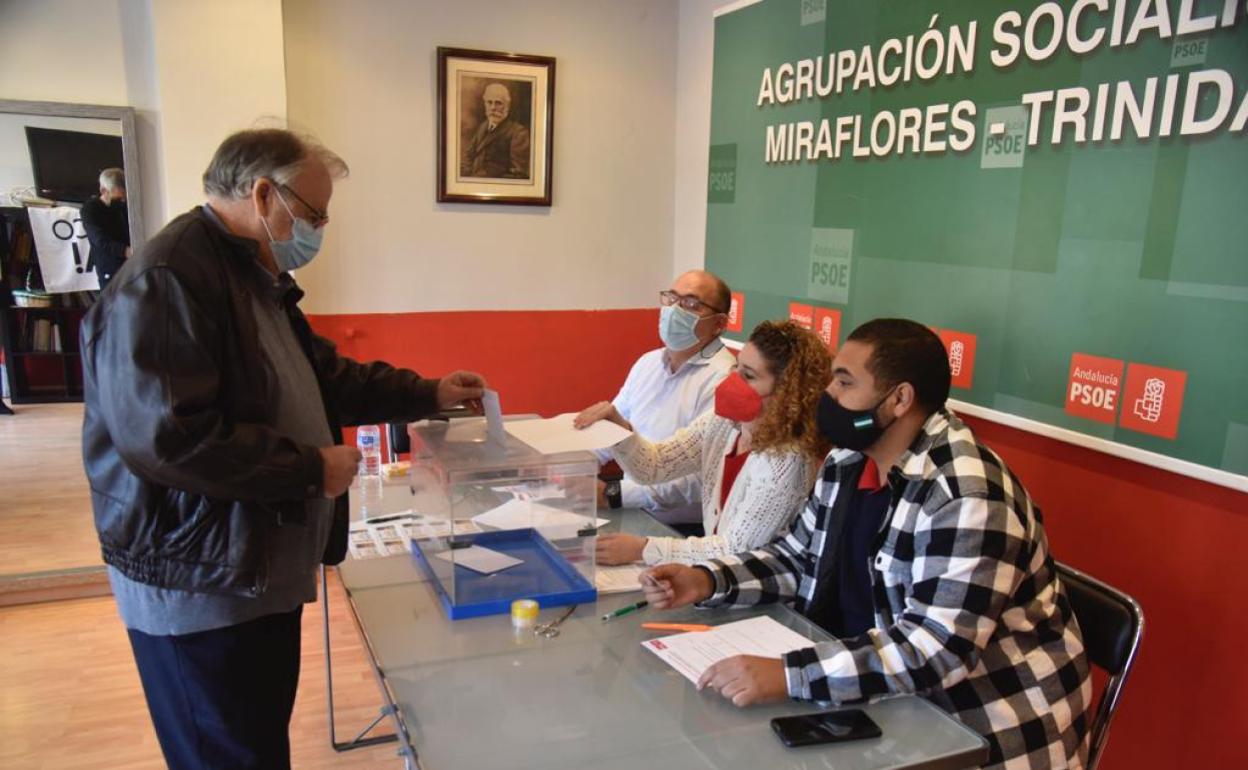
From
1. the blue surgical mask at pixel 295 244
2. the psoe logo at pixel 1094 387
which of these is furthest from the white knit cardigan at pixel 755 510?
the blue surgical mask at pixel 295 244

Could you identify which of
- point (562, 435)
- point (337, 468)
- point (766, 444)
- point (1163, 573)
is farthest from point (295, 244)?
point (1163, 573)

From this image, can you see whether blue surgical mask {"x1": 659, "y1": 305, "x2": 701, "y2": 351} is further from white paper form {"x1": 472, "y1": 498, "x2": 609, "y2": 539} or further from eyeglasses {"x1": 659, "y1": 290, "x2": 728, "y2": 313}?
white paper form {"x1": 472, "y1": 498, "x2": 609, "y2": 539}

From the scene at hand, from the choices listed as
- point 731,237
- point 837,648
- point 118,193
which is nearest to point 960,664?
point 837,648

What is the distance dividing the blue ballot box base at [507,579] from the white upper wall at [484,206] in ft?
7.14

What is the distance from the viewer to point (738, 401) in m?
2.12

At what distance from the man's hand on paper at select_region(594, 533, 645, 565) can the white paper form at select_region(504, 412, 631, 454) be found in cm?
23

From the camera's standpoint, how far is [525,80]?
13.2ft

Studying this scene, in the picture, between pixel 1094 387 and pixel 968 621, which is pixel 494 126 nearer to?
pixel 1094 387

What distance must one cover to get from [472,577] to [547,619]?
0.23 meters

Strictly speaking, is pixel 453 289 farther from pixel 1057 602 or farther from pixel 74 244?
pixel 1057 602

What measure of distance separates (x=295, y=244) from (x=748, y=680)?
47.0 inches

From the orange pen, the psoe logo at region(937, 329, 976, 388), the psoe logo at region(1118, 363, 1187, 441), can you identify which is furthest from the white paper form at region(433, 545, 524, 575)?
the psoe logo at region(1118, 363, 1187, 441)

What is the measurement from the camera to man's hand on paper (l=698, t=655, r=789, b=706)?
56.7 inches

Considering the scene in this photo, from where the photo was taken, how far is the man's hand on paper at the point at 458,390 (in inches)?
88.7
